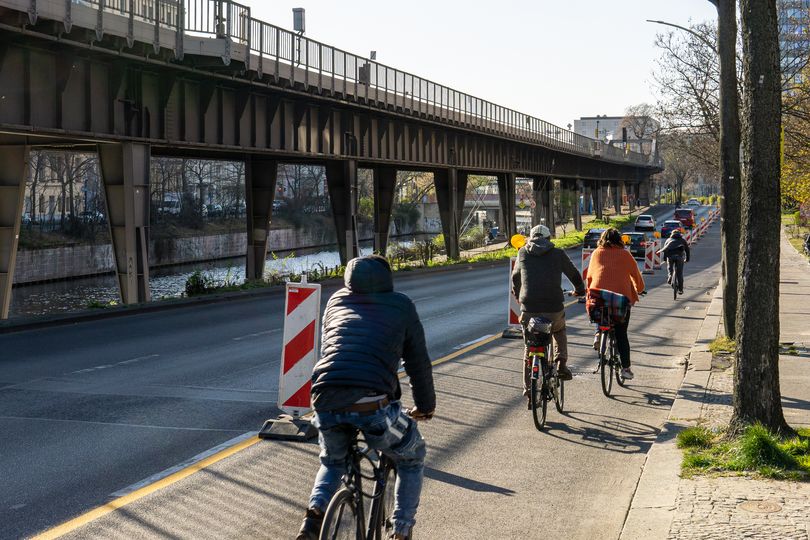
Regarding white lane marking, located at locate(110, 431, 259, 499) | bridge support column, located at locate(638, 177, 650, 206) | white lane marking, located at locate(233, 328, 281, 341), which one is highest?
bridge support column, located at locate(638, 177, 650, 206)

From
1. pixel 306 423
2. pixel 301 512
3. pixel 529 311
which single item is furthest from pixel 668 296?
pixel 301 512

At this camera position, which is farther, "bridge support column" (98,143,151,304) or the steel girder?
"bridge support column" (98,143,151,304)

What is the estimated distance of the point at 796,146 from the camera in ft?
92.2

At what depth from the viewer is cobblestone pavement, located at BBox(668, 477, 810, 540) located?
580 centimetres

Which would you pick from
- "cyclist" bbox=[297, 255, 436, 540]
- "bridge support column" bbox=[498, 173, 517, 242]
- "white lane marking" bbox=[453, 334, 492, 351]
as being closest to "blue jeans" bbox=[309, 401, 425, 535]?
"cyclist" bbox=[297, 255, 436, 540]

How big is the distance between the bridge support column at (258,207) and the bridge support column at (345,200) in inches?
106

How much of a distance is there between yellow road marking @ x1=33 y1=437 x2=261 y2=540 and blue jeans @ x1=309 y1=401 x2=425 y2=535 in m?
2.27

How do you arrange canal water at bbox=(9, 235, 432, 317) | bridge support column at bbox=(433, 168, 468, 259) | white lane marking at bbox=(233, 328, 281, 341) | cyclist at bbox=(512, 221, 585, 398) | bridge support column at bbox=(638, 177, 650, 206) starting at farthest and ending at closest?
bridge support column at bbox=(638, 177, 650, 206)
bridge support column at bbox=(433, 168, 468, 259)
canal water at bbox=(9, 235, 432, 317)
white lane marking at bbox=(233, 328, 281, 341)
cyclist at bbox=(512, 221, 585, 398)

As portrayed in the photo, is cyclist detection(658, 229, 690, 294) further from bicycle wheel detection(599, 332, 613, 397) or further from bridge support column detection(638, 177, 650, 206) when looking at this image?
bridge support column detection(638, 177, 650, 206)

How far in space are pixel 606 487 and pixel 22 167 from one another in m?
22.1

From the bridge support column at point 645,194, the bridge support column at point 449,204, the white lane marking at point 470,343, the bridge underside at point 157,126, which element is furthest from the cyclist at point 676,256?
the bridge support column at point 645,194

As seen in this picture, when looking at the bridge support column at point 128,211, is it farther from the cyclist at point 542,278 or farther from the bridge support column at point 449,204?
the bridge support column at point 449,204

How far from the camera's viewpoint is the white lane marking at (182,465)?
23.7ft

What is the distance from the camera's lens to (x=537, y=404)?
9305mm
